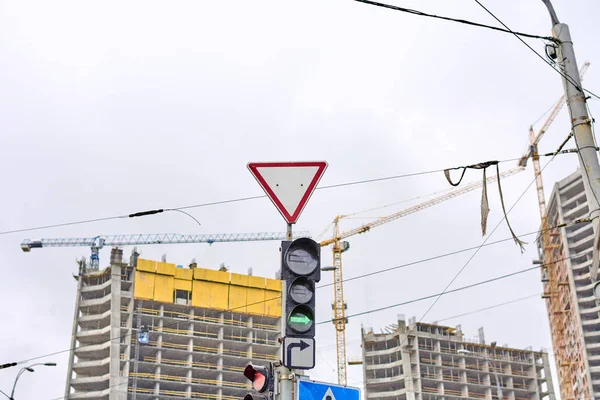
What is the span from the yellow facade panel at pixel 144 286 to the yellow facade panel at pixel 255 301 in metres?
17.3

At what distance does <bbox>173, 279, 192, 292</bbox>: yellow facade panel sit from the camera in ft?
404

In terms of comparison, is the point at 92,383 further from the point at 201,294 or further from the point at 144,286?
the point at 201,294

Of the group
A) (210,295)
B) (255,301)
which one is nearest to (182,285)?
(210,295)

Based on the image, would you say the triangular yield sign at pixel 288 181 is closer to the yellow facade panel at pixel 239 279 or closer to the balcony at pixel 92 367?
the balcony at pixel 92 367

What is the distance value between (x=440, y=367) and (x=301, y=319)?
118899 millimetres

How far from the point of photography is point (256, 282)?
132 metres

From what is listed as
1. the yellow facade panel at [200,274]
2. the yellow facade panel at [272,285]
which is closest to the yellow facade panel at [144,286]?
the yellow facade panel at [200,274]

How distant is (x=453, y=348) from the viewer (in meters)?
127

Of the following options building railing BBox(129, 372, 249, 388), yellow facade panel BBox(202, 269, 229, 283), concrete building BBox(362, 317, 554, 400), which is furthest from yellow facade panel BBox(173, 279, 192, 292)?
concrete building BBox(362, 317, 554, 400)

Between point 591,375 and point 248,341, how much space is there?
56.9 metres

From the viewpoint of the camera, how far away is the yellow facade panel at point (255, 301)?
129 metres

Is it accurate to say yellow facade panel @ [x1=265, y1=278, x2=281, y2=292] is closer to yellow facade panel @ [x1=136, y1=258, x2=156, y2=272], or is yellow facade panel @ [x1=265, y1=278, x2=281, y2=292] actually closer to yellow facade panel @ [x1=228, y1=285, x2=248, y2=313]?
yellow facade panel @ [x1=228, y1=285, x2=248, y2=313]

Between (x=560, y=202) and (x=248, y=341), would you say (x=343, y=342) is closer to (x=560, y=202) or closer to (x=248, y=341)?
(x=248, y=341)

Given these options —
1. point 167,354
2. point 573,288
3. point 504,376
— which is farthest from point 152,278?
point 573,288
